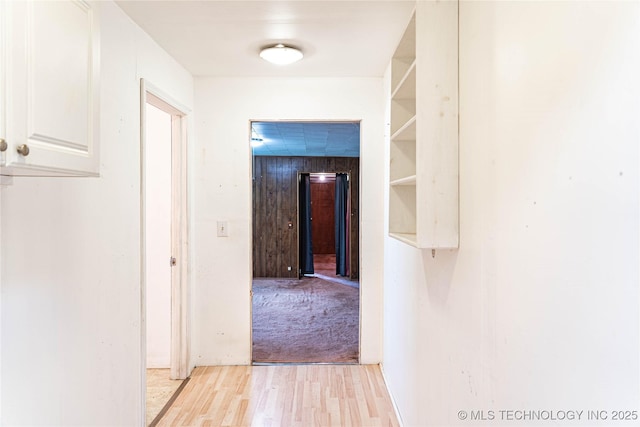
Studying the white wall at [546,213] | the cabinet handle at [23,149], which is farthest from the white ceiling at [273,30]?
the cabinet handle at [23,149]

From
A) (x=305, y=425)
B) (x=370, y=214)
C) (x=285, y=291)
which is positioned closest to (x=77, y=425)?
(x=305, y=425)

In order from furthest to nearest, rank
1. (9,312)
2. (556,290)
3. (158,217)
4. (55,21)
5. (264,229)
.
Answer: (264,229), (158,217), (9,312), (55,21), (556,290)

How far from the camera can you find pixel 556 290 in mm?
867

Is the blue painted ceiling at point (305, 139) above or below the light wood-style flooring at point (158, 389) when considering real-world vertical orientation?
above

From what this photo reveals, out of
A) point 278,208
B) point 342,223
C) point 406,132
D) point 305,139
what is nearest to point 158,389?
point 406,132

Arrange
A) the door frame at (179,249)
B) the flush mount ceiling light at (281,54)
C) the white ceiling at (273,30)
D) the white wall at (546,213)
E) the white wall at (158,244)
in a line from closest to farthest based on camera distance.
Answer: the white wall at (546,213)
the white ceiling at (273,30)
the flush mount ceiling light at (281,54)
the door frame at (179,249)
the white wall at (158,244)

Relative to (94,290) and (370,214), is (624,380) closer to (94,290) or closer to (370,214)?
(94,290)

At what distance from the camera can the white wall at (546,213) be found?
703mm

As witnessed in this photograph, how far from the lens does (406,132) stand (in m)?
1.86

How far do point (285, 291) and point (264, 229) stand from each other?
144 centimetres

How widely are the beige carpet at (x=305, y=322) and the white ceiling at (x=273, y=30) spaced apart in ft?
7.97

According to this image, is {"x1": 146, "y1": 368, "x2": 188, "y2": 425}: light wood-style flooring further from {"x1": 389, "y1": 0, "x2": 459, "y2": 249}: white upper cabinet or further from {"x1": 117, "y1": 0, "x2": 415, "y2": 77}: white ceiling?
{"x1": 117, "y1": 0, "x2": 415, "y2": 77}: white ceiling

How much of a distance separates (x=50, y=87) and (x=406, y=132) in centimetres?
138

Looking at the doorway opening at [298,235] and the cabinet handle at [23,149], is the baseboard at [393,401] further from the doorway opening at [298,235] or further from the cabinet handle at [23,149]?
the cabinet handle at [23,149]
